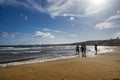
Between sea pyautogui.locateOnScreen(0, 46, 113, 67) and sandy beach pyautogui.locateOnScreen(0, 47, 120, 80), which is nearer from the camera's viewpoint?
sandy beach pyautogui.locateOnScreen(0, 47, 120, 80)

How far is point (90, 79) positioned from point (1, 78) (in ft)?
19.0

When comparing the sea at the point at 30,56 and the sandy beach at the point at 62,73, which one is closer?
the sandy beach at the point at 62,73

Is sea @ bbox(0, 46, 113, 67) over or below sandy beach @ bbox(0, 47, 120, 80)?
over

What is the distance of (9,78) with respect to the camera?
10.3 metres

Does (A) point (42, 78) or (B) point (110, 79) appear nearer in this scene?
(B) point (110, 79)

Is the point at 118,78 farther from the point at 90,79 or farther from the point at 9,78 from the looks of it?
the point at 9,78

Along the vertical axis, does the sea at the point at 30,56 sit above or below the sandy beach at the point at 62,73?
above

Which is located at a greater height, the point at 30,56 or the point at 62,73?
the point at 30,56

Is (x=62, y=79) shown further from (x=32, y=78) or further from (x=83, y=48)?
(x=83, y=48)

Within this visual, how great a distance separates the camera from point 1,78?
10.4 meters

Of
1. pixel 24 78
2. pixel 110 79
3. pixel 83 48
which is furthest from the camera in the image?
pixel 83 48

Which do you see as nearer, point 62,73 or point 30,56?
point 62,73

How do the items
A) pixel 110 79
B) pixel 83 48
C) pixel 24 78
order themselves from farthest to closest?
pixel 83 48, pixel 24 78, pixel 110 79

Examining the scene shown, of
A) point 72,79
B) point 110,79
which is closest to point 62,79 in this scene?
point 72,79
